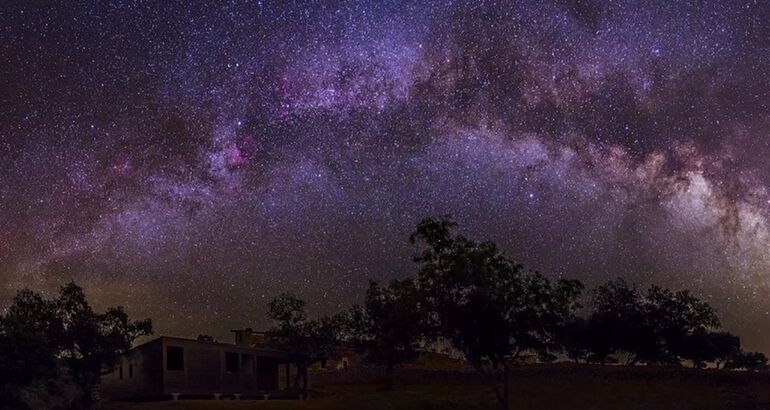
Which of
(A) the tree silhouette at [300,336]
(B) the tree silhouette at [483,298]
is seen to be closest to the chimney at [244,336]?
(A) the tree silhouette at [300,336]

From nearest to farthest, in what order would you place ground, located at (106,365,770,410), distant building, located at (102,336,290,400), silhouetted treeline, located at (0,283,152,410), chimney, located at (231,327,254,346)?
1. silhouetted treeline, located at (0,283,152,410)
2. ground, located at (106,365,770,410)
3. distant building, located at (102,336,290,400)
4. chimney, located at (231,327,254,346)

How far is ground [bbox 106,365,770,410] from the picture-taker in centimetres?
6209

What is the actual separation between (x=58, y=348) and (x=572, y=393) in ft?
125

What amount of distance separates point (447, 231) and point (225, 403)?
A: 2254cm

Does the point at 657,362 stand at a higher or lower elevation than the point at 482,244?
lower

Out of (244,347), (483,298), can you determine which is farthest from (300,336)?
(483,298)

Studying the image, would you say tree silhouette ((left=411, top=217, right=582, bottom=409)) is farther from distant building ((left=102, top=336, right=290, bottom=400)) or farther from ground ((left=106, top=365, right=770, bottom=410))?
distant building ((left=102, top=336, right=290, bottom=400))

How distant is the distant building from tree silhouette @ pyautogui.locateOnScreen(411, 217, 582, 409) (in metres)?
23.8

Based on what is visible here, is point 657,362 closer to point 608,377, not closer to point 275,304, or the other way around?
point 608,377

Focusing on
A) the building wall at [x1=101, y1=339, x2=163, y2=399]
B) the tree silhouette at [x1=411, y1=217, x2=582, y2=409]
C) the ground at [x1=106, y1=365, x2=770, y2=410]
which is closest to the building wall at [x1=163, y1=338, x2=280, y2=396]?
the building wall at [x1=101, y1=339, x2=163, y2=399]

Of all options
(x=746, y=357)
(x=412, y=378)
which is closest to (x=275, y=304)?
(x=412, y=378)

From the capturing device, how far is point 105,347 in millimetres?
60531

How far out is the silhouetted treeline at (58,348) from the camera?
48250 mm

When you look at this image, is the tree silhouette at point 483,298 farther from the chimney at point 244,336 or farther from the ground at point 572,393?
the chimney at point 244,336
